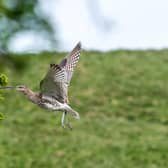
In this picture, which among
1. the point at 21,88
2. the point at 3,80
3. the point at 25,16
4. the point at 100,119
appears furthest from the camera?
the point at 100,119

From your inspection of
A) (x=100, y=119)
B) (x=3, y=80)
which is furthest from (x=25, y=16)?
(x=100, y=119)

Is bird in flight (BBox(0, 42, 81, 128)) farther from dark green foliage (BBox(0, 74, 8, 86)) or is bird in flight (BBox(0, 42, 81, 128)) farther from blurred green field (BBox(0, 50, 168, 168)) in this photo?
blurred green field (BBox(0, 50, 168, 168))

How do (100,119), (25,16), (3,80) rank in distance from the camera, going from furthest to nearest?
1. (100,119)
2. (25,16)
3. (3,80)

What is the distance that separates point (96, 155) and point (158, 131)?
1.64 meters

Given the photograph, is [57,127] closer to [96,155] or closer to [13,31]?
[96,155]

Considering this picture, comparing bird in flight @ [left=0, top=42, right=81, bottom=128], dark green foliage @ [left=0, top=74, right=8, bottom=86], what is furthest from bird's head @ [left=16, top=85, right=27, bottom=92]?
dark green foliage @ [left=0, top=74, right=8, bottom=86]

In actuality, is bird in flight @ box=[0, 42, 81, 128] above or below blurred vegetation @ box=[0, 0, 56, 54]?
below

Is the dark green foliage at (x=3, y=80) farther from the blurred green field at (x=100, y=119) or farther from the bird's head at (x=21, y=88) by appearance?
the blurred green field at (x=100, y=119)

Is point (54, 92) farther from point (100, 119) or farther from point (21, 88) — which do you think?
point (100, 119)

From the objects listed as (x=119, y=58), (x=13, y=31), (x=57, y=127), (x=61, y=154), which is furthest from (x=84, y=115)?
(x=13, y=31)

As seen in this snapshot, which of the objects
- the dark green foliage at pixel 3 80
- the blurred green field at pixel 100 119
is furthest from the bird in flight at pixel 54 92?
the blurred green field at pixel 100 119

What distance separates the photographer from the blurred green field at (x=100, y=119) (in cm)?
1162

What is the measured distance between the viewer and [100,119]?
13453 mm

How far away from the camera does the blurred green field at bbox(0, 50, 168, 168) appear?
11625 millimetres
